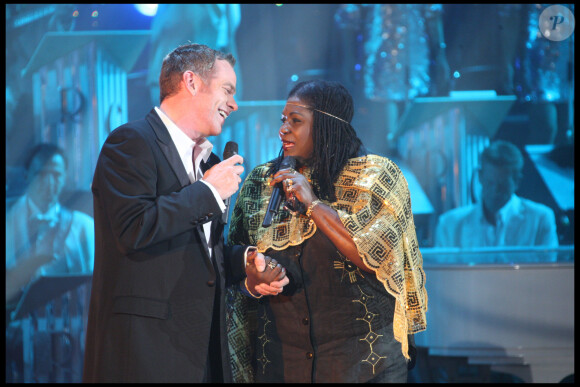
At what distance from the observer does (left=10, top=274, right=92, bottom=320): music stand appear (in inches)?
152

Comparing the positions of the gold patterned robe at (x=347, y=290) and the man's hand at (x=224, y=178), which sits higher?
the man's hand at (x=224, y=178)

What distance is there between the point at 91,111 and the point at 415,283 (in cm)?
262

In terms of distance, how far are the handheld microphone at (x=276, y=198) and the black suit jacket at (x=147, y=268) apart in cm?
30

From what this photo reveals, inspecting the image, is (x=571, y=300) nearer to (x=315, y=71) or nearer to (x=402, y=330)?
(x=402, y=330)

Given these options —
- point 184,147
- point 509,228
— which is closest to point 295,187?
point 184,147

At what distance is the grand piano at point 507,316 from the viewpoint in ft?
11.5

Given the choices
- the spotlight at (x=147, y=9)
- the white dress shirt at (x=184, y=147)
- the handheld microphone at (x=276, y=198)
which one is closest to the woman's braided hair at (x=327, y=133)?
the handheld microphone at (x=276, y=198)

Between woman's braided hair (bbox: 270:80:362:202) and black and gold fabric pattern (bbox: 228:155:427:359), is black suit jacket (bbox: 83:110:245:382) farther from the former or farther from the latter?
woman's braided hair (bbox: 270:80:362:202)

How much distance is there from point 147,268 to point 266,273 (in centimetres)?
47

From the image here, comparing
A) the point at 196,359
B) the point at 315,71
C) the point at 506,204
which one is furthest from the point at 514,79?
the point at 196,359

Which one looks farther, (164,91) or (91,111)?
(91,111)

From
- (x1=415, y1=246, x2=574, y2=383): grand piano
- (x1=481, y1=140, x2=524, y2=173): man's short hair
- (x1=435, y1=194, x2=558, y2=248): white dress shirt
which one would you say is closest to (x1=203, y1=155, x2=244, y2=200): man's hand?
(x1=415, y1=246, x2=574, y2=383): grand piano

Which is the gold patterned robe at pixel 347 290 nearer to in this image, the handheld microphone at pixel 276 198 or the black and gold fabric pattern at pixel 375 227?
the black and gold fabric pattern at pixel 375 227

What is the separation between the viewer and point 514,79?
13.9 feet
